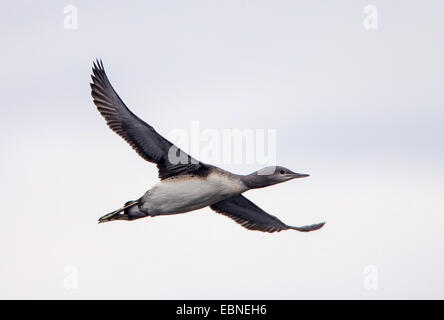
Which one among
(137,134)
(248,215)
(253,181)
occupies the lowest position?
(248,215)

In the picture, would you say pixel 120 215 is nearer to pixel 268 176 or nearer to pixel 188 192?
pixel 188 192

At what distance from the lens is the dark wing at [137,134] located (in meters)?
21.1

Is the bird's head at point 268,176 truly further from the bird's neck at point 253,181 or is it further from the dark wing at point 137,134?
the dark wing at point 137,134

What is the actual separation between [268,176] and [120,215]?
3325mm

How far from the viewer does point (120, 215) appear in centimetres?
2166

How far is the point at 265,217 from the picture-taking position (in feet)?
76.9

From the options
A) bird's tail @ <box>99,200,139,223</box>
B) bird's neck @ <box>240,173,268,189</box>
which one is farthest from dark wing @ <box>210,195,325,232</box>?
bird's tail @ <box>99,200,139,223</box>

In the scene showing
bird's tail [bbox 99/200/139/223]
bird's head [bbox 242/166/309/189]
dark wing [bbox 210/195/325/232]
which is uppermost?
A: bird's head [bbox 242/166/309/189]

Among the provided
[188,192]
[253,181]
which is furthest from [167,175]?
[253,181]

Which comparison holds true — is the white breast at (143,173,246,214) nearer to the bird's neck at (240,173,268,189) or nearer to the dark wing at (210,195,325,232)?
the bird's neck at (240,173,268,189)

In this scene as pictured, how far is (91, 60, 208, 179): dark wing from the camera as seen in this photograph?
69.2 feet

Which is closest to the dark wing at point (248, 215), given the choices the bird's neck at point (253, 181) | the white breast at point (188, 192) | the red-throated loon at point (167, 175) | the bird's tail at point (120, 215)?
the red-throated loon at point (167, 175)
